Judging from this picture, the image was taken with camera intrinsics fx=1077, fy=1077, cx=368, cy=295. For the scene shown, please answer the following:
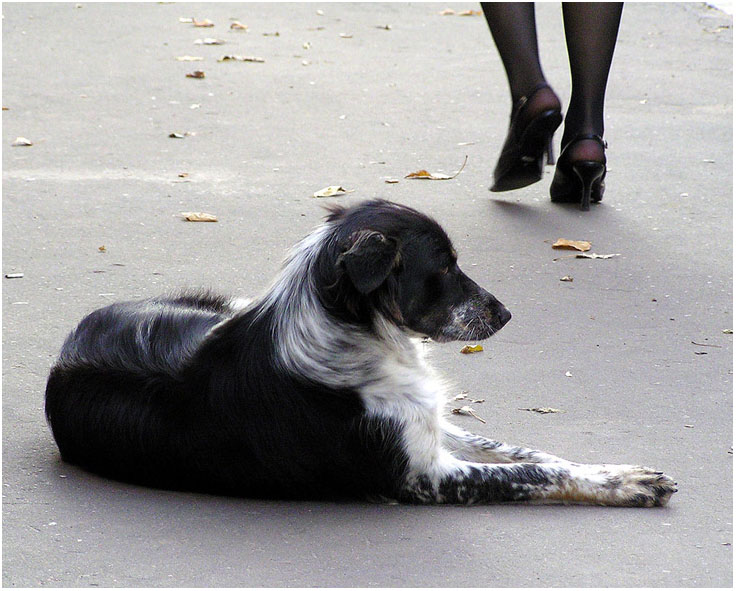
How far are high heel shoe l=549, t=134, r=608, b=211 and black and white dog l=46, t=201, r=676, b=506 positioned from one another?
10.1 feet

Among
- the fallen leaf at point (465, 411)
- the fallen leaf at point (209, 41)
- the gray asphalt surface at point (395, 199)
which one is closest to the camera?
the gray asphalt surface at point (395, 199)

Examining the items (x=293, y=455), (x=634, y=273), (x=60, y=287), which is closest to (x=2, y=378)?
(x=60, y=287)

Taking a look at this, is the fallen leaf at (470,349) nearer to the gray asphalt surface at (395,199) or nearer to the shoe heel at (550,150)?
the gray asphalt surface at (395,199)

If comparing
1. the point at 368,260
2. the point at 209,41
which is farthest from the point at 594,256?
the point at 209,41

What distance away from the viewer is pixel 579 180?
269 inches

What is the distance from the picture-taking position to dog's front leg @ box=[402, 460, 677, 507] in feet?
12.1

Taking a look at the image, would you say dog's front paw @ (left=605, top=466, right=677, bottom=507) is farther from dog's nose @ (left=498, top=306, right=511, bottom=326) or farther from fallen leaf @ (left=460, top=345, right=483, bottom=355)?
fallen leaf @ (left=460, top=345, right=483, bottom=355)

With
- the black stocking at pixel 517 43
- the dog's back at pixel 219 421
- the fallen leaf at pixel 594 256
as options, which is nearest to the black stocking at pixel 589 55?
the black stocking at pixel 517 43

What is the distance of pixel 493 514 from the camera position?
12.0 feet

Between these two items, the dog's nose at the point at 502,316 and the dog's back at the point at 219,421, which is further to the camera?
the dog's nose at the point at 502,316

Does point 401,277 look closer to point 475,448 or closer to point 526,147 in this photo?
point 475,448

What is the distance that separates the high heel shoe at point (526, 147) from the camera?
20.9 feet

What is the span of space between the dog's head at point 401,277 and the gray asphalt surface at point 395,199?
22.1 inches

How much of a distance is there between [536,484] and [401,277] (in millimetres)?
851
